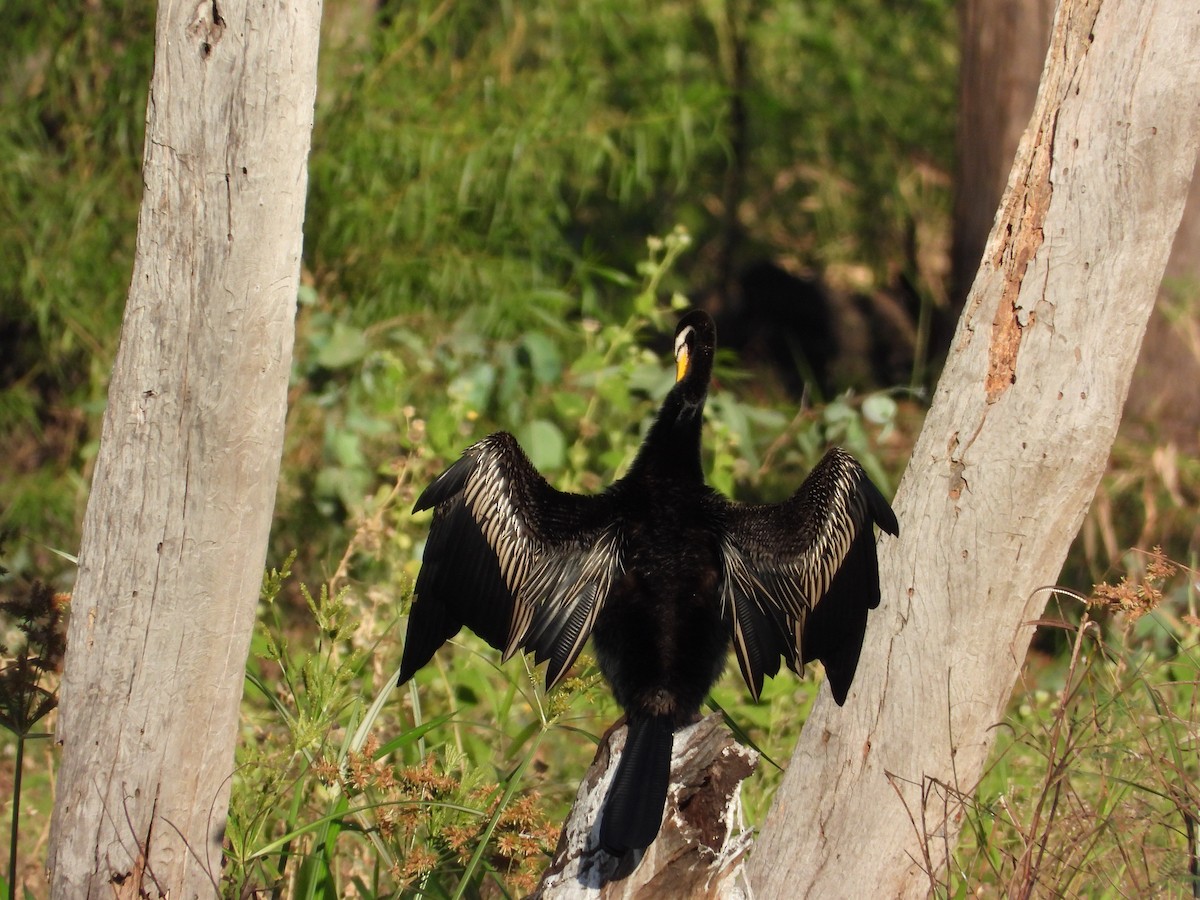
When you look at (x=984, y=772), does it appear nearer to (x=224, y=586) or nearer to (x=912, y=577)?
(x=912, y=577)

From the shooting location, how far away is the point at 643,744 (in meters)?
2.51

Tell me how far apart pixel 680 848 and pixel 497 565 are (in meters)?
0.75

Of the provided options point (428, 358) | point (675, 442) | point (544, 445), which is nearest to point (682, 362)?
point (675, 442)

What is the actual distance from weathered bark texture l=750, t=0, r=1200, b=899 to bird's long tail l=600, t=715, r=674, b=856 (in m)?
0.44

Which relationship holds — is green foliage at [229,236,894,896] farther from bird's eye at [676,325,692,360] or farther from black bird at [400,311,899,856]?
bird's eye at [676,325,692,360]

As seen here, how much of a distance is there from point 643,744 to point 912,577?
0.66 meters

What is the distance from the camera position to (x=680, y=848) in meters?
2.41

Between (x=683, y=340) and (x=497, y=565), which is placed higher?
(x=683, y=340)

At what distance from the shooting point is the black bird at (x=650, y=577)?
275 cm

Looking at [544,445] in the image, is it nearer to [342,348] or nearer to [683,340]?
[342,348]

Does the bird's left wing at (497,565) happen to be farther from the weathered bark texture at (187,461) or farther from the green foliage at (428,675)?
the weathered bark texture at (187,461)

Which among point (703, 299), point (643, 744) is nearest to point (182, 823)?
point (643, 744)

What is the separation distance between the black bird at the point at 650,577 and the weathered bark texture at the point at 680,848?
0.24 metres

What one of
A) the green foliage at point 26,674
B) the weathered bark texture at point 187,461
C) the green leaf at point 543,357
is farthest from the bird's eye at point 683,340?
the green foliage at point 26,674
